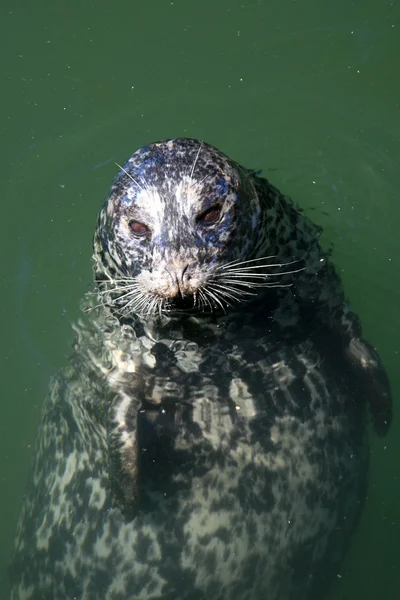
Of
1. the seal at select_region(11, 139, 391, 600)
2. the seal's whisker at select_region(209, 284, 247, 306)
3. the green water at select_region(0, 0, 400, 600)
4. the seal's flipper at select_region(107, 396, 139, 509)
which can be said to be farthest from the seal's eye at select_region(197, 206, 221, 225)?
the green water at select_region(0, 0, 400, 600)

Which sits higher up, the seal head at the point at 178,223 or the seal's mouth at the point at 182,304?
the seal head at the point at 178,223

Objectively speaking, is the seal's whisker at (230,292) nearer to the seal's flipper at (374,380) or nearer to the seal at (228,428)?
the seal at (228,428)

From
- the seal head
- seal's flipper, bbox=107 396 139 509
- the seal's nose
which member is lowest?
seal's flipper, bbox=107 396 139 509

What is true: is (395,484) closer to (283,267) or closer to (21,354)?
(283,267)

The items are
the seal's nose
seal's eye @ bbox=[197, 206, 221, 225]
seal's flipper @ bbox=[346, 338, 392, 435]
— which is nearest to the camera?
the seal's nose

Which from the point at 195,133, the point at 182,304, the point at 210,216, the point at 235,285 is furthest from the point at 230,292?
the point at 195,133

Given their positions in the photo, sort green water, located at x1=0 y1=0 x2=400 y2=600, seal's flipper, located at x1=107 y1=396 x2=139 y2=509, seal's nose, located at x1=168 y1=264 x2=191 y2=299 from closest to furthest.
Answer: seal's nose, located at x1=168 y1=264 x2=191 y2=299
seal's flipper, located at x1=107 y1=396 x2=139 y2=509
green water, located at x1=0 y1=0 x2=400 y2=600

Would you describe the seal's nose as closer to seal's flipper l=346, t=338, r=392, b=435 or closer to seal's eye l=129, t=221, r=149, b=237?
seal's eye l=129, t=221, r=149, b=237

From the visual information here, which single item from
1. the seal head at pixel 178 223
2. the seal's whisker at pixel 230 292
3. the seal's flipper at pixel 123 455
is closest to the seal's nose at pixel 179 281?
the seal head at pixel 178 223

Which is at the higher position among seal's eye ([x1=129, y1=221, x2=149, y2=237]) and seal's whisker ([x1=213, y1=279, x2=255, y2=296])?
seal's eye ([x1=129, y1=221, x2=149, y2=237])
